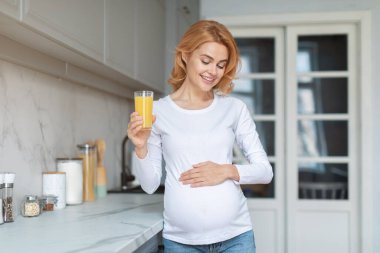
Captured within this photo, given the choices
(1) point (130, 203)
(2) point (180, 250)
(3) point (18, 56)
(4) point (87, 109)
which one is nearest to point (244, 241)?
(2) point (180, 250)

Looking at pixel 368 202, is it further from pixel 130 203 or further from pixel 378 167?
pixel 130 203

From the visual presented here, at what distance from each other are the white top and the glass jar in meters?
0.74

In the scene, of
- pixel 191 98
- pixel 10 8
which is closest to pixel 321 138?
pixel 191 98

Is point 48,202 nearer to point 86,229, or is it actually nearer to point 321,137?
point 86,229

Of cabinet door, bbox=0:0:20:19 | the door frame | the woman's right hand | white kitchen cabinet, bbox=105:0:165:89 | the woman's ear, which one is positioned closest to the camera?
cabinet door, bbox=0:0:20:19

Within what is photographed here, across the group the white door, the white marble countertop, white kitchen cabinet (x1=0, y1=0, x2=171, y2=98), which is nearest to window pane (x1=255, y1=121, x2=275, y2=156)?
the white door

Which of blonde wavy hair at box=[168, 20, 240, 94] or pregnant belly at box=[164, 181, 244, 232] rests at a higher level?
blonde wavy hair at box=[168, 20, 240, 94]

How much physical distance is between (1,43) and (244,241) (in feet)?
3.33

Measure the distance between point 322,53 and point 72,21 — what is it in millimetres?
1964

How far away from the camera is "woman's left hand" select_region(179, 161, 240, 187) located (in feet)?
4.74

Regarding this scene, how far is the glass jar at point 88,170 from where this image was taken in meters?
2.19

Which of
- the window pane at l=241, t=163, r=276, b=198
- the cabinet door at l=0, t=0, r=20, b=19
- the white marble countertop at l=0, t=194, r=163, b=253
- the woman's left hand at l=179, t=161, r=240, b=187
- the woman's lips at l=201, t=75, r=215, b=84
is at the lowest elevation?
the window pane at l=241, t=163, r=276, b=198

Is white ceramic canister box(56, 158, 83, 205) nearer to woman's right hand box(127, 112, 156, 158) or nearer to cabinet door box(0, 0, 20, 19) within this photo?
woman's right hand box(127, 112, 156, 158)

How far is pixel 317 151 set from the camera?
3.10 metres
